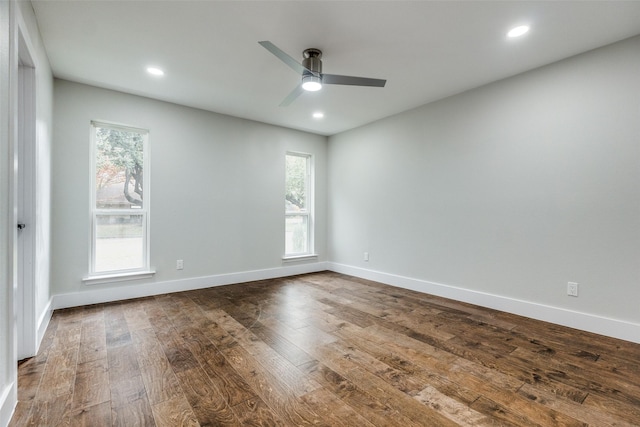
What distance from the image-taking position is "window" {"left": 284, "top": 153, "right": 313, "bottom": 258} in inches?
210

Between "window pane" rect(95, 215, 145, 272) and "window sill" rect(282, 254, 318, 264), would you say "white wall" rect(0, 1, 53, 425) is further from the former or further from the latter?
"window sill" rect(282, 254, 318, 264)

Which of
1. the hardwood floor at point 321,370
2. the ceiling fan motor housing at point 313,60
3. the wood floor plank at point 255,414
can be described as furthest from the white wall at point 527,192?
the wood floor plank at point 255,414

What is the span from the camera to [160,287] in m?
3.94

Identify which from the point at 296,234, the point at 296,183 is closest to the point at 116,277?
the point at 296,234

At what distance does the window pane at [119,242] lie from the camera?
3623mm

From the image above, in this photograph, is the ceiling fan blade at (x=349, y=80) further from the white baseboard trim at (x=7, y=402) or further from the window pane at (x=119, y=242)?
the window pane at (x=119, y=242)

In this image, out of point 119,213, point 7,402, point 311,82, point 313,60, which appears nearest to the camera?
point 7,402

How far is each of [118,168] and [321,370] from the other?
351cm

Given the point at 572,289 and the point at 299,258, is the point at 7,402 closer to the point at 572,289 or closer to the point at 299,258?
the point at 299,258

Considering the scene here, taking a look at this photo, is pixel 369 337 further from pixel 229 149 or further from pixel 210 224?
pixel 229 149

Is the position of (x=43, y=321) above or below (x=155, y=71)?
below

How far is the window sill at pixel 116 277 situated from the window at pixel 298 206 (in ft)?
7.16

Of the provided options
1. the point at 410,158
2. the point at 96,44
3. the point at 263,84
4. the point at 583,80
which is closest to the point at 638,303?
the point at 583,80

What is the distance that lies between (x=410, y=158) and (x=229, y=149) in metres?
2.74
